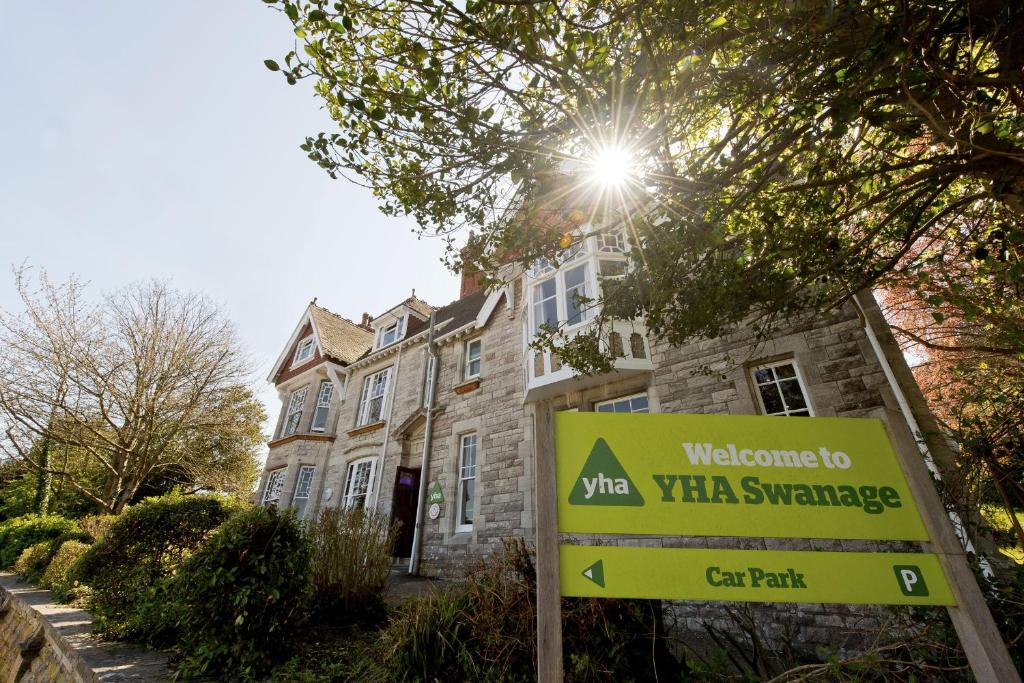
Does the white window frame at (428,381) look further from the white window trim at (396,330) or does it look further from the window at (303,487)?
the window at (303,487)

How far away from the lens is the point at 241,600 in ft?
14.8

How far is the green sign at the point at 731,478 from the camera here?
2.37 metres

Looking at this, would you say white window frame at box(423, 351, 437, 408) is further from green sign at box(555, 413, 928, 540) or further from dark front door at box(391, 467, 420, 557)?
green sign at box(555, 413, 928, 540)

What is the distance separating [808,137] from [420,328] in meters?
14.6

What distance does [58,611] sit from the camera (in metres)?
6.88

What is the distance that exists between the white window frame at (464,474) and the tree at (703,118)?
7.40 metres

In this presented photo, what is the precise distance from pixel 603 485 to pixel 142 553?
7.95 meters

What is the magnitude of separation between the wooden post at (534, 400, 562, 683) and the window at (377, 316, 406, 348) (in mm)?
14784

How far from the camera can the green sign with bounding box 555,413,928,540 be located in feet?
7.79

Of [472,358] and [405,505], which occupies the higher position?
[472,358]

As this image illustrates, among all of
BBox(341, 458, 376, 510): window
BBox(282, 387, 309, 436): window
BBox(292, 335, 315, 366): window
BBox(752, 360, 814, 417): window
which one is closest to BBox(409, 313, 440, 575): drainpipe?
BBox(341, 458, 376, 510): window

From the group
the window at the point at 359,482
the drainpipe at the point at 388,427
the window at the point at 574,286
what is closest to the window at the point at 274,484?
the window at the point at 359,482

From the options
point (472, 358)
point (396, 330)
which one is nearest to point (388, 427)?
point (472, 358)

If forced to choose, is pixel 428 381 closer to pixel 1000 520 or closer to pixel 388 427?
pixel 388 427
